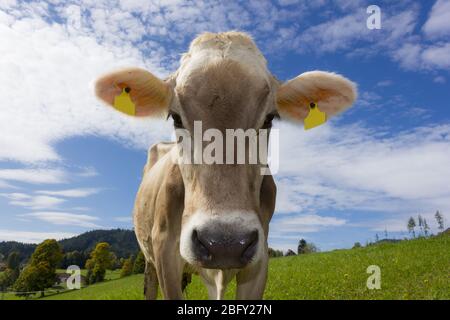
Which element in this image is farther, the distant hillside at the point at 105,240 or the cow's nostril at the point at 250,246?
the distant hillside at the point at 105,240

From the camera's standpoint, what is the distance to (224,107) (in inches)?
150

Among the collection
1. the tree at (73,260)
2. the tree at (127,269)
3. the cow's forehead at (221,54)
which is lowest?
the tree at (127,269)

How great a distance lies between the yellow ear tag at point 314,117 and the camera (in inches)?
209

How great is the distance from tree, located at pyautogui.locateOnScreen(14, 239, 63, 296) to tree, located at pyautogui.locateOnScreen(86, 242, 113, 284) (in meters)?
8.49

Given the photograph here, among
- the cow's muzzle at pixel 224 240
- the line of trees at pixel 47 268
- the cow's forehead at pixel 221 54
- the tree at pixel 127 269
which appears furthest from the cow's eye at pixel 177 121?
the tree at pixel 127 269

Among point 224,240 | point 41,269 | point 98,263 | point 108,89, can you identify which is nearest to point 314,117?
point 108,89

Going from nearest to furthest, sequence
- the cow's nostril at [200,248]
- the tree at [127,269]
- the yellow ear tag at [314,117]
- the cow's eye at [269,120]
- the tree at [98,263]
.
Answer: the cow's nostril at [200,248] → the cow's eye at [269,120] → the yellow ear tag at [314,117] → the tree at [98,263] → the tree at [127,269]

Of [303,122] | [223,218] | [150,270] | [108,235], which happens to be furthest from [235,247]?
[108,235]

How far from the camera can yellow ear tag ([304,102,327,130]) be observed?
5309 millimetres

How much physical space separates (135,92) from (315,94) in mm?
2170

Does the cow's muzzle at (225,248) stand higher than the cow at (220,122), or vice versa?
the cow at (220,122)

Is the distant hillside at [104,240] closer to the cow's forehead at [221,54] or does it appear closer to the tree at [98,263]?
the tree at [98,263]

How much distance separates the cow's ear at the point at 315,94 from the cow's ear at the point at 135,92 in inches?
54.1
